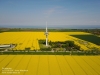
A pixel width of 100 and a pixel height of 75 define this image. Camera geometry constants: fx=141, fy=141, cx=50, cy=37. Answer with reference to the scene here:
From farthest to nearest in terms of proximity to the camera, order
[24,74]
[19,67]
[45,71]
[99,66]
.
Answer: [99,66] → [19,67] → [45,71] → [24,74]

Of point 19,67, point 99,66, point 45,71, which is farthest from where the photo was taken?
point 99,66

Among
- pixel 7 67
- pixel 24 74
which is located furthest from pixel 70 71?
pixel 7 67

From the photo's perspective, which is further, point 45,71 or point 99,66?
point 99,66

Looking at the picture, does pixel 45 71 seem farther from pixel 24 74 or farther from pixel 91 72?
pixel 91 72

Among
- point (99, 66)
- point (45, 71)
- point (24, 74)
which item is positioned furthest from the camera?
point (99, 66)

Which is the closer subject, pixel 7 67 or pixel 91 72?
pixel 91 72

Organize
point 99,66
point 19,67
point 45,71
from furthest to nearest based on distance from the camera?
point 99,66 < point 19,67 < point 45,71

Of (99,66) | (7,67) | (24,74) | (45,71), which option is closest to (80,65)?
(99,66)

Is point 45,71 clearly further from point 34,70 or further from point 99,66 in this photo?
point 99,66

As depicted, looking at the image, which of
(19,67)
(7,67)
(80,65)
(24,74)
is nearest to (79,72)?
(80,65)
